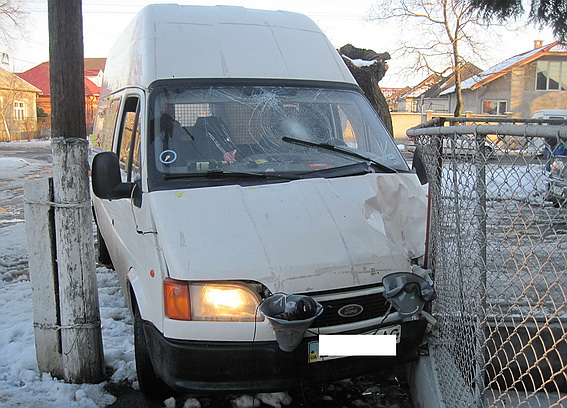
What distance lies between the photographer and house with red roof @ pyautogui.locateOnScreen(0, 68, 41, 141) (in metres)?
43.2

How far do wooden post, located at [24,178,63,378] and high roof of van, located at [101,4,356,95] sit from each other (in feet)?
3.75

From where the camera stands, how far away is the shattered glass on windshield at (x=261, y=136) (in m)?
3.66

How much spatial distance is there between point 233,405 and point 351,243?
4.70 ft

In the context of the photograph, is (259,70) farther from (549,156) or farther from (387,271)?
(549,156)

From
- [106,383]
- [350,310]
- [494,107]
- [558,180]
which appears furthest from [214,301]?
[494,107]

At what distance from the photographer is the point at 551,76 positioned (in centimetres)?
4081

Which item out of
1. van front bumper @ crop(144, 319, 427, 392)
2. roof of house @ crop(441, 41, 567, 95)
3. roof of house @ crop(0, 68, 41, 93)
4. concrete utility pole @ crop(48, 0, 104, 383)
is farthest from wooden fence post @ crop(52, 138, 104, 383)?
roof of house @ crop(0, 68, 41, 93)

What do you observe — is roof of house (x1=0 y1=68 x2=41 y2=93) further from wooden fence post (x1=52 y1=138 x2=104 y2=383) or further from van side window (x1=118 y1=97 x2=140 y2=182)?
wooden fence post (x1=52 y1=138 x2=104 y2=383)

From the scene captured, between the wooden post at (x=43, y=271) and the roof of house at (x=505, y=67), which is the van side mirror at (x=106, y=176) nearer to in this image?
the wooden post at (x=43, y=271)

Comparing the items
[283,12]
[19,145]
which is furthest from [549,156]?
[19,145]

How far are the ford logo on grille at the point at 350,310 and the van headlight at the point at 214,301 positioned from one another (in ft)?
1.55

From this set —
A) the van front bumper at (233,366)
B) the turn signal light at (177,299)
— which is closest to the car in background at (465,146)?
the van front bumper at (233,366)

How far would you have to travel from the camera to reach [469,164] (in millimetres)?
2646

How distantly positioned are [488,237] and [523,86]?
142 ft
